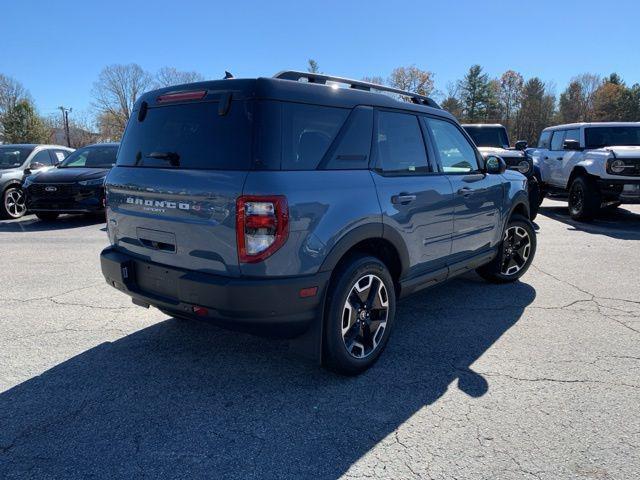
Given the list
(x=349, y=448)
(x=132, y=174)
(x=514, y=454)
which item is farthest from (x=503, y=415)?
(x=132, y=174)

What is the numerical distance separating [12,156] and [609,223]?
1371cm

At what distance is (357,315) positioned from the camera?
320 centimetres

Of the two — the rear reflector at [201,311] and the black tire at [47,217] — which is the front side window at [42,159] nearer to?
the black tire at [47,217]

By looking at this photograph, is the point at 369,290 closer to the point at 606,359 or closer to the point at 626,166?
→ the point at 606,359

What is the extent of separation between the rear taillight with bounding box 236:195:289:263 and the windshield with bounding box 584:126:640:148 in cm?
1017

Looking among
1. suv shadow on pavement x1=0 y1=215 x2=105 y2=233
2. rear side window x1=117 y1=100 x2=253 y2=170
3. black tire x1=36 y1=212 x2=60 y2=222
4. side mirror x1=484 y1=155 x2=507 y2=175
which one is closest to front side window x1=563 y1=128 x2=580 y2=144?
side mirror x1=484 y1=155 x2=507 y2=175

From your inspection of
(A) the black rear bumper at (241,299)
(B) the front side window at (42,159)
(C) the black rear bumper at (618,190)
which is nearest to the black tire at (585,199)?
(C) the black rear bumper at (618,190)

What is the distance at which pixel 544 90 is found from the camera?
7050cm

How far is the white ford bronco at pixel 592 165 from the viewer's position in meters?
9.16

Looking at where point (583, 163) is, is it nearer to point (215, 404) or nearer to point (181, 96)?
point (181, 96)

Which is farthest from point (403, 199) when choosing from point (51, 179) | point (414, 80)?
point (414, 80)

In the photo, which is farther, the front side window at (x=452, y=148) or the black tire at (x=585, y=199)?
the black tire at (x=585, y=199)

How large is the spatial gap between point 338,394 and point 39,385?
1983 millimetres

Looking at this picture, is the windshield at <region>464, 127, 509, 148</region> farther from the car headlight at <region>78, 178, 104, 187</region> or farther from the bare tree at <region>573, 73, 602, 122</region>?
the bare tree at <region>573, 73, 602, 122</region>
